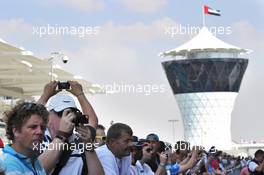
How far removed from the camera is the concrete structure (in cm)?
9600

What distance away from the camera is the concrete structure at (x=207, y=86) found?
315 feet

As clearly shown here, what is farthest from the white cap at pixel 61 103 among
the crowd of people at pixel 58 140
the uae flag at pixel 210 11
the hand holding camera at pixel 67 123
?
the uae flag at pixel 210 11

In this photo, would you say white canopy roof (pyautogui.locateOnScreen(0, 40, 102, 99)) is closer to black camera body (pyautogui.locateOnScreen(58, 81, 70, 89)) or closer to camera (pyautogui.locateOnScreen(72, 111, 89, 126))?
black camera body (pyautogui.locateOnScreen(58, 81, 70, 89))

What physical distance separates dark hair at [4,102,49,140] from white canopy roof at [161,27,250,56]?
93892mm

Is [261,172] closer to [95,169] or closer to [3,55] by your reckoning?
[95,169]

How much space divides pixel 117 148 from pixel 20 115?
1657mm

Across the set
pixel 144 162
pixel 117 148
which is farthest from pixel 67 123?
pixel 144 162

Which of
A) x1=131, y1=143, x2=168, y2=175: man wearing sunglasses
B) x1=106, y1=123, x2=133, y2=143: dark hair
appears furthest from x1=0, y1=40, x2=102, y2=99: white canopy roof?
x1=106, y1=123, x2=133, y2=143: dark hair

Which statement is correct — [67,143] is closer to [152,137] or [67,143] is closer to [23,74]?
[152,137]

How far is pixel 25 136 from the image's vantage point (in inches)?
141

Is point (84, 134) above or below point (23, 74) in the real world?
below

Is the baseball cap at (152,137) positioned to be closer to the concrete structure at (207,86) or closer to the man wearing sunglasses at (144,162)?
the man wearing sunglasses at (144,162)

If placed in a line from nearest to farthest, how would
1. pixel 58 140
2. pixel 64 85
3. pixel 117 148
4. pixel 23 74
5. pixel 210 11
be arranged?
1. pixel 58 140
2. pixel 64 85
3. pixel 117 148
4. pixel 23 74
5. pixel 210 11

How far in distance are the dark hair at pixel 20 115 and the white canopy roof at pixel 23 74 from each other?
95.8 ft
